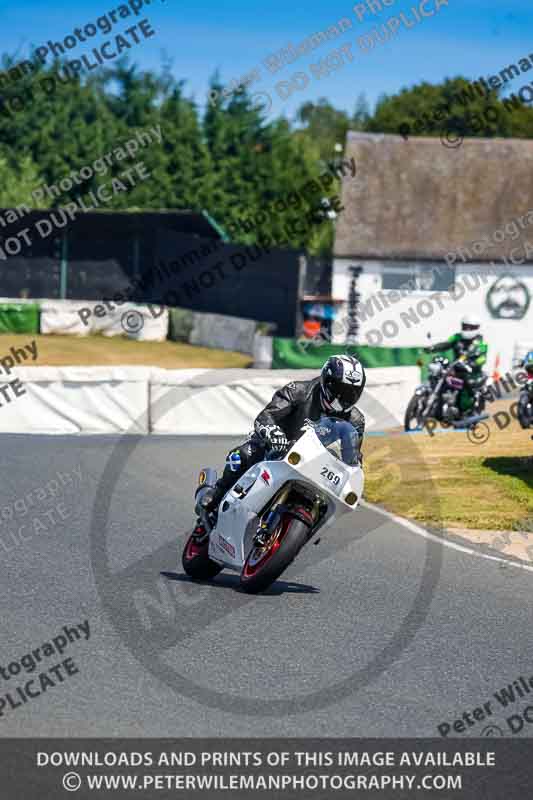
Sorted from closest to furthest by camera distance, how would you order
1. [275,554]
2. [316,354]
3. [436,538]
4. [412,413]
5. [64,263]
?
[275,554]
[436,538]
[412,413]
[316,354]
[64,263]

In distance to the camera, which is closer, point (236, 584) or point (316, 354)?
point (236, 584)

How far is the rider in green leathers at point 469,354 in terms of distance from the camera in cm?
2200

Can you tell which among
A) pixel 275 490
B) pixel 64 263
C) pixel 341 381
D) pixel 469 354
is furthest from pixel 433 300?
pixel 275 490

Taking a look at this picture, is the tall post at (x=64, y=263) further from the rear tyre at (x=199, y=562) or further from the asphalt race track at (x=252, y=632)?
the rear tyre at (x=199, y=562)

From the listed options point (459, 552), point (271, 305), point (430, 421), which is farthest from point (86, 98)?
point (459, 552)

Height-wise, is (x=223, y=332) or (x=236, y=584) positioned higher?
(x=236, y=584)

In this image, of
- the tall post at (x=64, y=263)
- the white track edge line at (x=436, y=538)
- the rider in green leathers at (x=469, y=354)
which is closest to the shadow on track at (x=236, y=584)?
the white track edge line at (x=436, y=538)

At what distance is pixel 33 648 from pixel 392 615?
2560 mm

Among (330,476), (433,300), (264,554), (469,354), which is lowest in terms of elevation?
(433,300)

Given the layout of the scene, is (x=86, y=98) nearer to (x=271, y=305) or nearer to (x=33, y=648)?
(x=271, y=305)

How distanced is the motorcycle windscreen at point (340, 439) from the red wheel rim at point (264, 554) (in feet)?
1.77

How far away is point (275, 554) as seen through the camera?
857cm

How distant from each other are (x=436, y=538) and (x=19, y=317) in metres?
28.7

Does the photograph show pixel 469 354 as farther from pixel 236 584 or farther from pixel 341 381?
pixel 341 381
